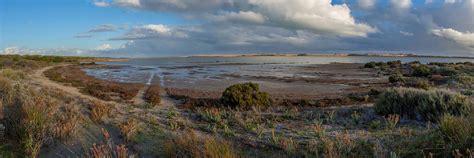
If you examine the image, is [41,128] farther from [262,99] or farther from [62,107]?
[262,99]

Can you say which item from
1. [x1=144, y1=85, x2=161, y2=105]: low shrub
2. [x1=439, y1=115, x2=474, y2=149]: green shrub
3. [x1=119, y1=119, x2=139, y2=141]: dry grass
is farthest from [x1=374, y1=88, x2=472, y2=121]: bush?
[x1=144, y1=85, x2=161, y2=105]: low shrub

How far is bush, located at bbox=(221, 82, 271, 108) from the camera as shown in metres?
15.0

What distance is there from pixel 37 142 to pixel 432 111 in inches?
360

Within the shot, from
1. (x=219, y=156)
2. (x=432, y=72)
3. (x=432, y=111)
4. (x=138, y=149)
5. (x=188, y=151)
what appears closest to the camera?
(x=219, y=156)

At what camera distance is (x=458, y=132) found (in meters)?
5.61

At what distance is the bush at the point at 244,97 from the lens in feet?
49.2

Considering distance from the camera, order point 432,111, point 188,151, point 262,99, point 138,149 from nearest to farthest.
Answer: point 188,151 → point 138,149 → point 432,111 → point 262,99

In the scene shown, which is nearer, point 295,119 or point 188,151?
point 188,151

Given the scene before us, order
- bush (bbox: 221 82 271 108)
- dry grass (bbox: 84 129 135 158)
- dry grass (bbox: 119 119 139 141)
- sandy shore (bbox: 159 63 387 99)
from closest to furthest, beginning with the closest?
dry grass (bbox: 84 129 135 158), dry grass (bbox: 119 119 139 141), bush (bbox: 221 82 271 108), sandy shore (bbox: 159 63 387 99)

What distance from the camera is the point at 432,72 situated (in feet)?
118

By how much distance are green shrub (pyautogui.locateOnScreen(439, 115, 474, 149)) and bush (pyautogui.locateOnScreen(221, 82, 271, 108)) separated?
30.1 ft

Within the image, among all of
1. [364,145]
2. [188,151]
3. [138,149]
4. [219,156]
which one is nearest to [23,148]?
[138,149]

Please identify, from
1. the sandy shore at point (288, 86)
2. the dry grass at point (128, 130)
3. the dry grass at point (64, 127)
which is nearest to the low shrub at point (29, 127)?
the dry grass at point (64, 127)

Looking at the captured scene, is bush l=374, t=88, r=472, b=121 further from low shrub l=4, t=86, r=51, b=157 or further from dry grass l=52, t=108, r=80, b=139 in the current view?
low shrub l=4, t=86, r=51, b=157
